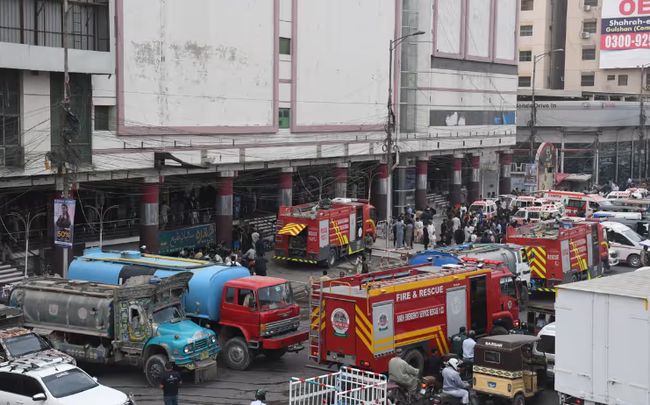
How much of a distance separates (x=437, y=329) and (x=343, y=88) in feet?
87.7

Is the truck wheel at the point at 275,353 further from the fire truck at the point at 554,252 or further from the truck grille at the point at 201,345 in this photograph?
the fire truck at the point at 554,252

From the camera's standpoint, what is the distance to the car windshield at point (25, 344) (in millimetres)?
18812

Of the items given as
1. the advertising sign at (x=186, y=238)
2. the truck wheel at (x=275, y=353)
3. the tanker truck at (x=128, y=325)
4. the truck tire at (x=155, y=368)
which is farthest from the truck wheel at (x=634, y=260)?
the truck tire at (x=155, y=368)

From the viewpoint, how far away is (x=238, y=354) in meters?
21.9

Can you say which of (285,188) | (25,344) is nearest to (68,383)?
(25,344)

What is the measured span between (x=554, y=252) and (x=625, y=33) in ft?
209

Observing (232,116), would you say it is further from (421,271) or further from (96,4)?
(421,271)

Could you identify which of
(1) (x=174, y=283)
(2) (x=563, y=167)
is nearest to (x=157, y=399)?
(1) (x=174, y=283)

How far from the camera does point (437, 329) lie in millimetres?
21359

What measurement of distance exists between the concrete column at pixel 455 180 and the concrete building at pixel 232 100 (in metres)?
0.14

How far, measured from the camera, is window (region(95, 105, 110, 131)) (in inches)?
1294

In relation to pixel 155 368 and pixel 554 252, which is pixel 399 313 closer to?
pixel 155 368

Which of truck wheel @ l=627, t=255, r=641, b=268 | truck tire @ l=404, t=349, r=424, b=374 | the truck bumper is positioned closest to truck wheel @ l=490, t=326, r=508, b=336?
truck tire @ l=404, t=349, r=424, b=374

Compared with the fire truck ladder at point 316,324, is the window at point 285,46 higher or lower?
higher
